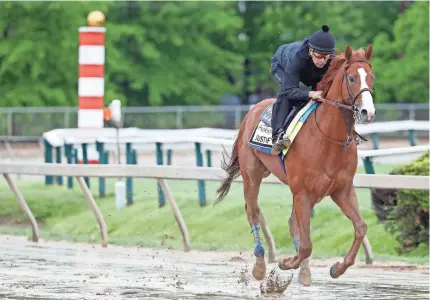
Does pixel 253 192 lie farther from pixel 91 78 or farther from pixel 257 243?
pixel 91 78

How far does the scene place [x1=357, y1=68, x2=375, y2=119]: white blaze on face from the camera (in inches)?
384

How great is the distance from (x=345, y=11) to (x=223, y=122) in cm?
1104

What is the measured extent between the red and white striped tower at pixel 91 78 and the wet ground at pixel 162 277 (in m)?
5.83

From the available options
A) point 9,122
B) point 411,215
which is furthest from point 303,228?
point 9,122

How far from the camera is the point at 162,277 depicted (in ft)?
38.1

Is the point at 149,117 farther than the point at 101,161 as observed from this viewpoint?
Yes

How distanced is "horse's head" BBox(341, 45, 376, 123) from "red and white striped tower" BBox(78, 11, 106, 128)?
33.0 ft

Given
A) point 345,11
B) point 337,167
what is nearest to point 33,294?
point 337,167

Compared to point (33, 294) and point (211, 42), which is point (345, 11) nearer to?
point (211, 42)

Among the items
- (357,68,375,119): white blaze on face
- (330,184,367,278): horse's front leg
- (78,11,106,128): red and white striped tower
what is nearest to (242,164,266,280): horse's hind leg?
(330,184,367,278): horse's front leg

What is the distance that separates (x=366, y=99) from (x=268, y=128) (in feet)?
6.10

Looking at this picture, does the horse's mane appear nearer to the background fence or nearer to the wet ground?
the wet ground

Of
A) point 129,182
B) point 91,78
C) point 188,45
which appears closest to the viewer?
point 129,182

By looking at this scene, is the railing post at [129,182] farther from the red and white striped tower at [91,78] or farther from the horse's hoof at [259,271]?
the horse's hoof at [259,271]
